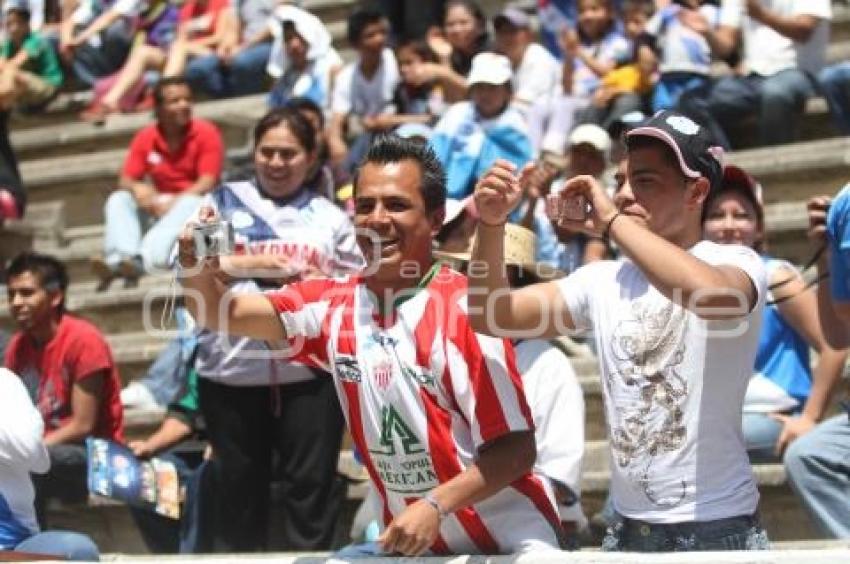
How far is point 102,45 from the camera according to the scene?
11.1 m

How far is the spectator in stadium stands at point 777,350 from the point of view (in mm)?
5109

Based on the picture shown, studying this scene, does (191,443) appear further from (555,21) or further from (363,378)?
(555,21)

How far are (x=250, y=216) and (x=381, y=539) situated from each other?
2.51 meters

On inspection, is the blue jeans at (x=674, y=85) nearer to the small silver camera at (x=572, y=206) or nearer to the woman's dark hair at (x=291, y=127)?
the woman's dark hair at (x=291, y=127)

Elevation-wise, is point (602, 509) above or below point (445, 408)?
below

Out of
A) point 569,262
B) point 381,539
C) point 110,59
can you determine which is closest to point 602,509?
point 569,262

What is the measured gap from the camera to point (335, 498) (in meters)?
5.66

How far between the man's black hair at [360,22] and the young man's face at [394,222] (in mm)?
5343

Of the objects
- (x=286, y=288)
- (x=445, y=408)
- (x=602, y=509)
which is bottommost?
(x=602, y=509)

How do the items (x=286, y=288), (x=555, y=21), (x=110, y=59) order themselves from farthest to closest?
(x=110, y=59) → (x=555, y=21) → (x=286, y=288)

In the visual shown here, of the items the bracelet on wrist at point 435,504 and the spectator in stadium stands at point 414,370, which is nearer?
the bracelet on wrist at point 435,504

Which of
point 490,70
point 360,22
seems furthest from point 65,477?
point 360,22

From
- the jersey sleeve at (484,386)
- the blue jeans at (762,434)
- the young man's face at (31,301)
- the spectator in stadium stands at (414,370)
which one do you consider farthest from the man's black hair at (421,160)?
the young man's face at (31,301)

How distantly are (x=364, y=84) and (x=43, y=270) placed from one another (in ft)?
9.93
